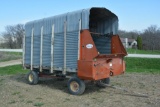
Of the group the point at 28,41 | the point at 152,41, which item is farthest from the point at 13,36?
the point at 28,41

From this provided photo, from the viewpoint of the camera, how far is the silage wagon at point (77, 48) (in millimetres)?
10016

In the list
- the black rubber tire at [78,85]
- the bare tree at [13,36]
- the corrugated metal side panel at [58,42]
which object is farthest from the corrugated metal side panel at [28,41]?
the bare tree at [13,36]

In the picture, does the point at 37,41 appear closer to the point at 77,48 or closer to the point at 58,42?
the point at 58,42

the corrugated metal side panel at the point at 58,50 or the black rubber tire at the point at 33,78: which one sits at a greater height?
the corrugated metal side panel at the point at 58,50

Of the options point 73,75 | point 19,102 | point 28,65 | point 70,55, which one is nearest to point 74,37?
point 70,55

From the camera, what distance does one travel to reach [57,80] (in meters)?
14.5

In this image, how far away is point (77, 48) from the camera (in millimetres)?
10383

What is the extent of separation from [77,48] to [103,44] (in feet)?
6.48

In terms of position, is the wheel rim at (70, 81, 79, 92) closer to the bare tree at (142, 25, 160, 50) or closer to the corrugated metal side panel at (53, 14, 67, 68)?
the corrugated metal side panel at (53, 14, 67, 68)

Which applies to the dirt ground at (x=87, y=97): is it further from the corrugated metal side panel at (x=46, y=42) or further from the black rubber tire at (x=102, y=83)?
the corrugated metal side panel at (x=46, y=42)

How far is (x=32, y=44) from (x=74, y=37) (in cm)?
353

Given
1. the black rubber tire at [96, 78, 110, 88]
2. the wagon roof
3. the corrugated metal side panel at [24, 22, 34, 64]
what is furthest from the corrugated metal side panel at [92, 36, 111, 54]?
the corrugated metal side panel at [24, 22, 34, 64]

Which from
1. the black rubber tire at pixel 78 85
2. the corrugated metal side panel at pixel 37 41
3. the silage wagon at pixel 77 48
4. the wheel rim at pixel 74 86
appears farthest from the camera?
the corrugated metal side panel at pixel 37 41

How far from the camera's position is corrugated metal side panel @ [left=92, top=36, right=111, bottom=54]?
39.0 ft
